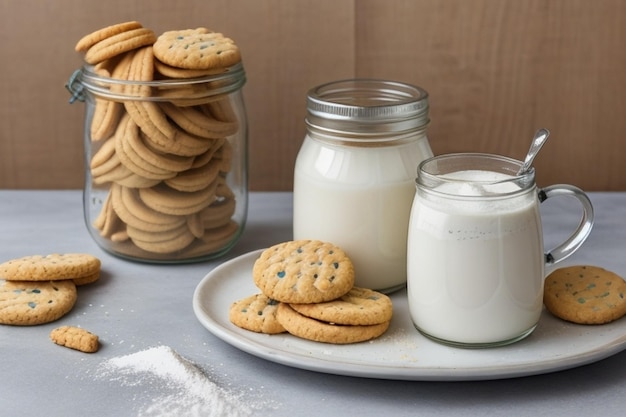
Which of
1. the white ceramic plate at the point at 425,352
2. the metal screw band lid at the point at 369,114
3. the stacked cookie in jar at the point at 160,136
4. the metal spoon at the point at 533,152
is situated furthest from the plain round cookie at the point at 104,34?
the metal spoon at the point at 533,152

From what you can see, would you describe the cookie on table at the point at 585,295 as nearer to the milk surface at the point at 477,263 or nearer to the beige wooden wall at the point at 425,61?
the milk surface at the point at 477,263

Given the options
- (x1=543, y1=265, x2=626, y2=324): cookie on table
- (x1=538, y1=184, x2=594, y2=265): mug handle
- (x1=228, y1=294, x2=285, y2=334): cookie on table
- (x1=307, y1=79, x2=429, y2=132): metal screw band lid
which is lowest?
(x1=228, y1=294, x2=285, y2=334): cookie on table

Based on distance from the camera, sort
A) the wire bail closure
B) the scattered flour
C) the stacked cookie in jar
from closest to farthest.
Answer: the scattered flour
the stacked cookie in jar
the wire bail closure

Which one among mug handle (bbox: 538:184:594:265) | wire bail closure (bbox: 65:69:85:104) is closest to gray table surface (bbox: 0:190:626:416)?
mug handle (bbox: 538:184:594:265)

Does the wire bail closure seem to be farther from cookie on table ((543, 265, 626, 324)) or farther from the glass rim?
cookie on table ((543, 265, 626, 324))

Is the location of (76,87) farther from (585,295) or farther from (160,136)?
(585,295)

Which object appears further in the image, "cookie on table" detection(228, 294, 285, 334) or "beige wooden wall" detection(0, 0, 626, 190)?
"beige wooden wall" detection(0, 0, 626, 190)

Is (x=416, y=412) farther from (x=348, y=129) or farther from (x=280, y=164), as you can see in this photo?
(x=280, y=164)
